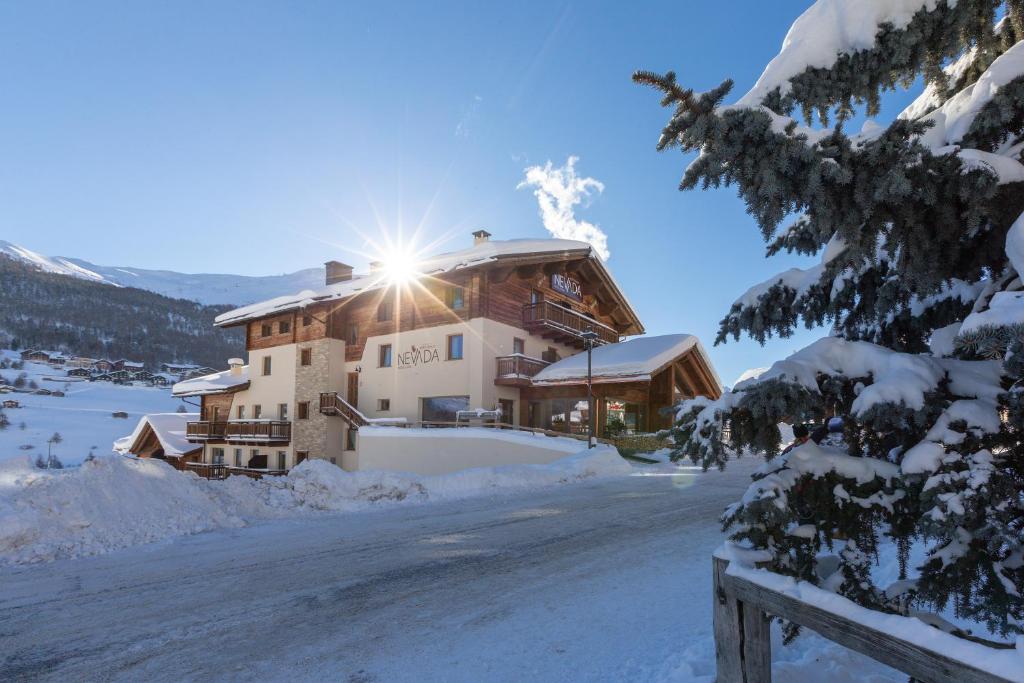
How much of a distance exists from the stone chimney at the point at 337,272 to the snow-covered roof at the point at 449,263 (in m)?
3.33

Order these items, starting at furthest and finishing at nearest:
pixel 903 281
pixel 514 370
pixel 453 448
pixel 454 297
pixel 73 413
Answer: pixel 73 413, pixel 454 297, pixel 514 370, pixel 453 448, pixel 903 281

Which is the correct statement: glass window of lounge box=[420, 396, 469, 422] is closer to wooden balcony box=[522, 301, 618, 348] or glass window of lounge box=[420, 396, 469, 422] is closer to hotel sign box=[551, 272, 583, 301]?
wooden balcony box=[522, 301, 618, 348]

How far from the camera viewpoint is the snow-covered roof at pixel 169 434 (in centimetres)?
3378

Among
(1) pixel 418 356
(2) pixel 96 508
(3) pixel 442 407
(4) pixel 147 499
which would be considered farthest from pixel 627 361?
Answer: (2) pixel 96 508

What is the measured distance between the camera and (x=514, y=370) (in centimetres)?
2272

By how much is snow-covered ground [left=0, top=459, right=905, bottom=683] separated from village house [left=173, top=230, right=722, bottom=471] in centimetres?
1417

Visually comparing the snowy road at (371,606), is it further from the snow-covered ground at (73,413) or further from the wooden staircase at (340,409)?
the snow-covered ground at (73,413)

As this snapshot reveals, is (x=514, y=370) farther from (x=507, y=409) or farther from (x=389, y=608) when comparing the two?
(x=389, y=608)

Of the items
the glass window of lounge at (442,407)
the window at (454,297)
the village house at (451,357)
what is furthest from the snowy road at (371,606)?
the window at (454,297)

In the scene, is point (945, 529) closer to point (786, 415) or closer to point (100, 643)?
point (786, 415)

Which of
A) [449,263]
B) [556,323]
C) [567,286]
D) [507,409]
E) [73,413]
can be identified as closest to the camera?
[449,263]

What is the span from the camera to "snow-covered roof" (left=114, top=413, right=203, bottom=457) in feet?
111

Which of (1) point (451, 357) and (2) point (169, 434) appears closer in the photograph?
(1) point (451, 357)

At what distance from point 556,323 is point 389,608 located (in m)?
20.5
